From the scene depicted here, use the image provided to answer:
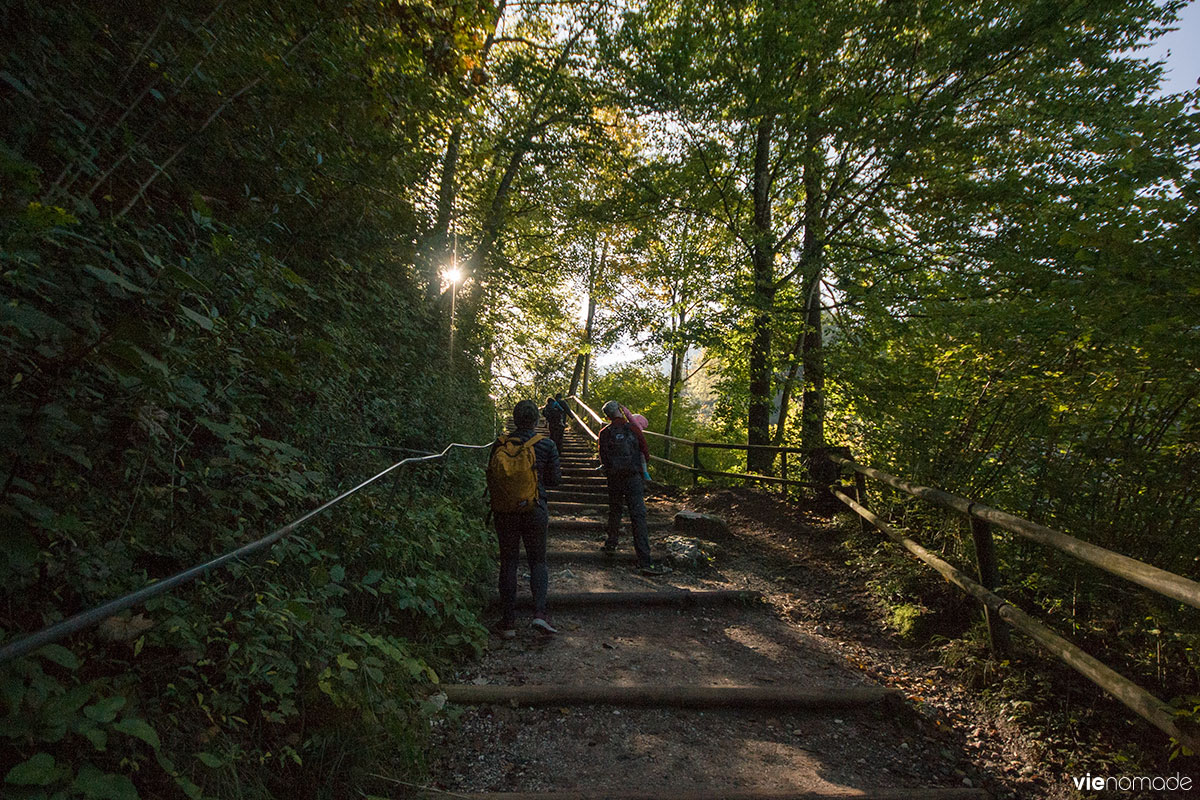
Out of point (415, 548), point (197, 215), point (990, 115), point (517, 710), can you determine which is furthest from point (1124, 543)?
point (990, 115)

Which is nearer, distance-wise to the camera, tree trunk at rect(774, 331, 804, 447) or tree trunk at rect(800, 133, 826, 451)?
tree trunk at rect(800, 133, 826, 451)

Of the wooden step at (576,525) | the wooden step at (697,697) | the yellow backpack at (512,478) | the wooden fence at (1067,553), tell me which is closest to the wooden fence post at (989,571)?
the wooden fence at (1067,553)

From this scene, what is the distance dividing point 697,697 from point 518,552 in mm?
1716

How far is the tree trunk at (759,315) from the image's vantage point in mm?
8320

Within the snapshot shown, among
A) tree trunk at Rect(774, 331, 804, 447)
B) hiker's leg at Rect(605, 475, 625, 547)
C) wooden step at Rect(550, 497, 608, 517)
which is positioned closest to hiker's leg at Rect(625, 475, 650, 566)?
hiker's leg at Rect(605, 475, 625, 547)

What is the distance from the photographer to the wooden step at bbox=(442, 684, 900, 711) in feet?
9.96

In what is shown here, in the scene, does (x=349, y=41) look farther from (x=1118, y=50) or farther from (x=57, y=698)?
(x=1118, y=50)

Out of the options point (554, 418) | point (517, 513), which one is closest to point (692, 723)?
point (517, 513)

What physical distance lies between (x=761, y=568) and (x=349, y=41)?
5.90 metres

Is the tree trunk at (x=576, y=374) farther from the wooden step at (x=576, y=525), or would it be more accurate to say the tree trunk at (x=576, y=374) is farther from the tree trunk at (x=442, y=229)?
the wooden step at (x=576, y=525)

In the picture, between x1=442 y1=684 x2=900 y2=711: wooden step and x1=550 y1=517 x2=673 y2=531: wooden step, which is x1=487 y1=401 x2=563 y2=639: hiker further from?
x1=550 y1=517 x2=673 y2=531: wooden step

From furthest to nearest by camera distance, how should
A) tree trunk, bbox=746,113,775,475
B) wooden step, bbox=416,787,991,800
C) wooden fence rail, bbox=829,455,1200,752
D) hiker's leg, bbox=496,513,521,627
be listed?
tree trunk, bbox=746,113,775,475 → hiker's leg, bbox=496,513,521,627 → wooden step, bbox=416,787,991,800 → wooden fence rail, bbox=829,455,1200,752

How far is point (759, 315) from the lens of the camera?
26.2 feet

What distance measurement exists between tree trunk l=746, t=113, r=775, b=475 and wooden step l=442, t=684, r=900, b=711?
5.87 m
